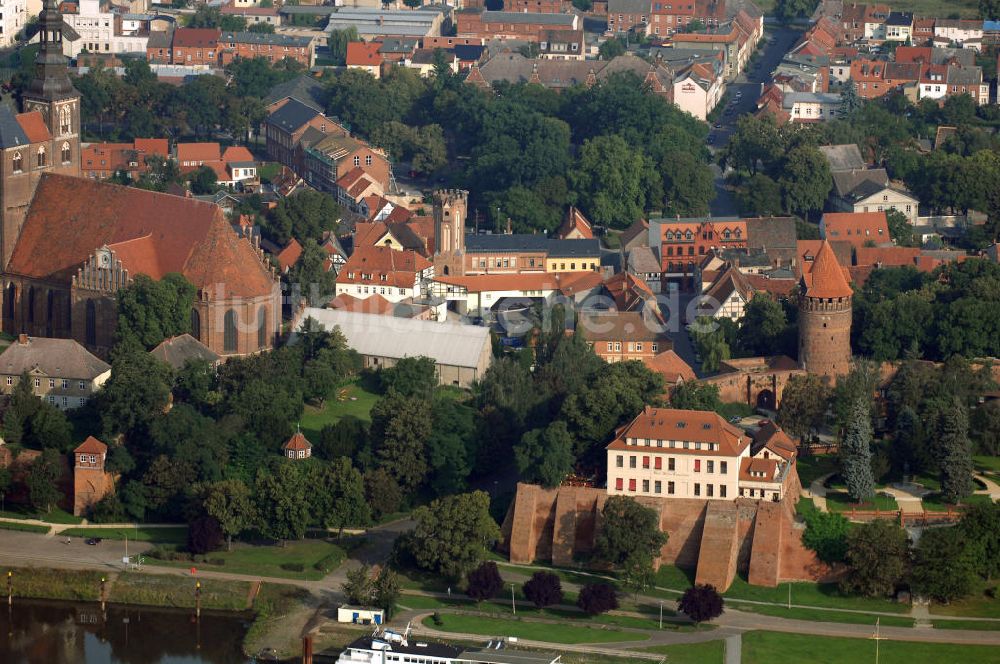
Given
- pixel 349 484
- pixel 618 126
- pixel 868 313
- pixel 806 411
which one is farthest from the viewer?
pixel 618 126

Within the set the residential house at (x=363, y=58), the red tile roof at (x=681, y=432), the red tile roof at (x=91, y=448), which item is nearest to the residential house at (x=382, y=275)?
the red tile roof at (x=91, y=448)

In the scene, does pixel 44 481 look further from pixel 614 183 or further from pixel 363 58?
pixel 363 58

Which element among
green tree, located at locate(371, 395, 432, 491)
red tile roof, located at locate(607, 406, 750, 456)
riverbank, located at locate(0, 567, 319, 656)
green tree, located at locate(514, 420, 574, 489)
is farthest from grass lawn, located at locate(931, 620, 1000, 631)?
riverbank, located at locate(0, 567, 319, 656)

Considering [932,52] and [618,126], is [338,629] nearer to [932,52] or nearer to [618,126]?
[618,126]

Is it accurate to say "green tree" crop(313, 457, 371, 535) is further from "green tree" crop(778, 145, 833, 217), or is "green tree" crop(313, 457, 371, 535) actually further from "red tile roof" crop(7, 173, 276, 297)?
"green tree" crop(778, 145, 833, 217)

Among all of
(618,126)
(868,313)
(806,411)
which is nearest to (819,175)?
(618,126)

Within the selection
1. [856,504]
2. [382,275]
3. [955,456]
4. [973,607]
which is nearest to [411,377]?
[382,275]

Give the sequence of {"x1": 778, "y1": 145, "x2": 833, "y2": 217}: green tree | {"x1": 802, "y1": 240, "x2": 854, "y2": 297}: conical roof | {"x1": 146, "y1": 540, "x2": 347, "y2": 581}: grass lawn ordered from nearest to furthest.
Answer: {"x1": 146, "y1": 540, "x2": 347, "y2": 581}: grass lawn → {"x1": 802, "y1": 240, "x2": 854, "y2": 297}: conical roof → {"x1": 778, "y1": 145, "x2": 833, "y2": 217}: green tree
